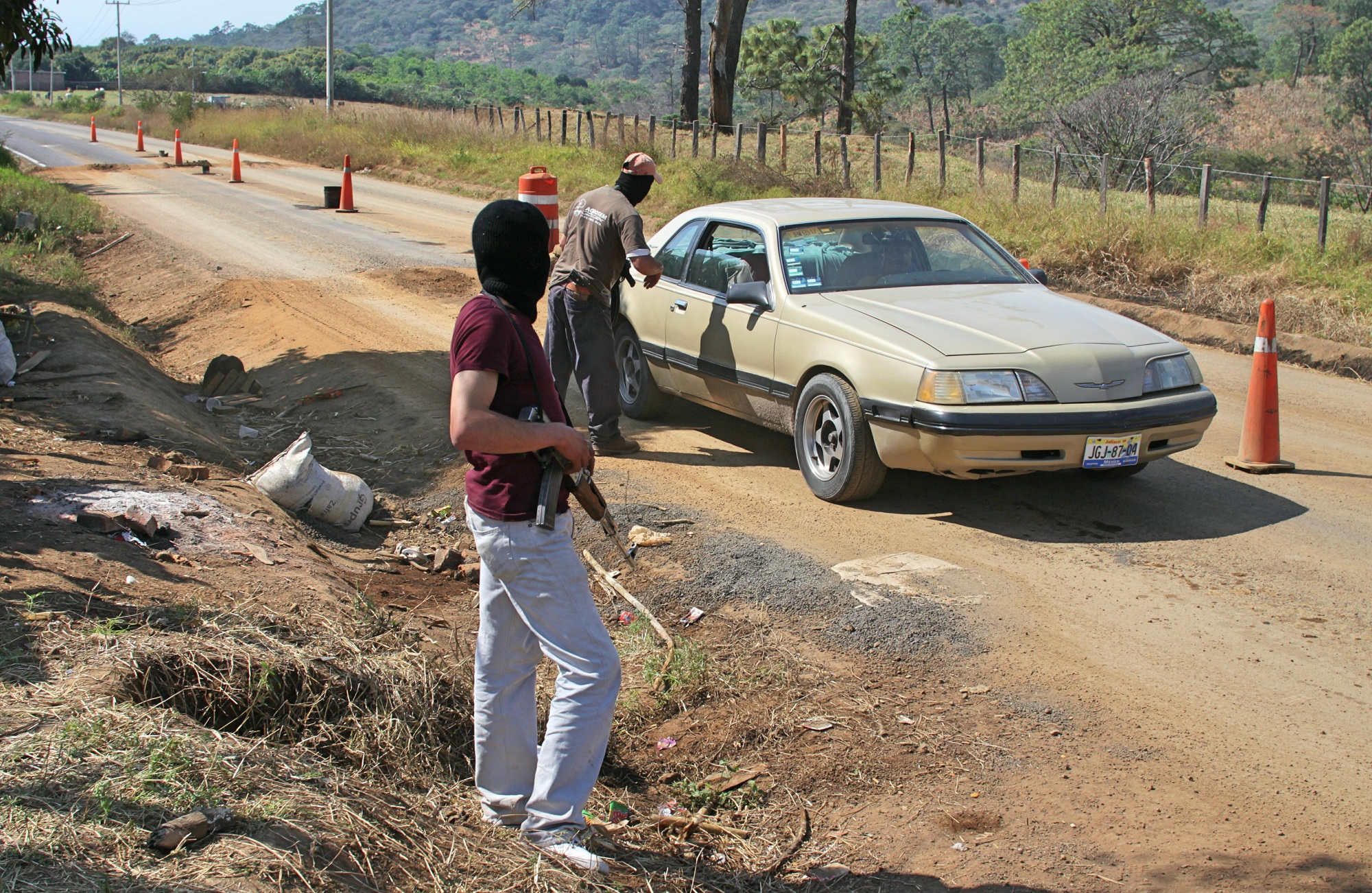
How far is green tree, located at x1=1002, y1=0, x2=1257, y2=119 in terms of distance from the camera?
50.6 meters

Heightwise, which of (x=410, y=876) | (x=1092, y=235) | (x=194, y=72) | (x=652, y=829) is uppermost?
→ (x=194, y=72)

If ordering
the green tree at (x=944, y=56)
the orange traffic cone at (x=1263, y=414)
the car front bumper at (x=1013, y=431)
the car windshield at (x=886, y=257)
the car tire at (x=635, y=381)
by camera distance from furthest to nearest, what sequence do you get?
the green tree at (x=944, y=56) → the car tire at (x=635, y=381) → the orange traffic cone at (x=1263, y=414) → the car windshield at (x=886, y=257) → the car front bumper at (x=1013, y=431)

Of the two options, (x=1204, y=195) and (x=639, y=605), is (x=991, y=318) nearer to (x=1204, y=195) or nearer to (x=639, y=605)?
(x=639, y=605)

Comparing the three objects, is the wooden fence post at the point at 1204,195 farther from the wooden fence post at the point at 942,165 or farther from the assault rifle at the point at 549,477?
the assault rifle at the point at 549,477

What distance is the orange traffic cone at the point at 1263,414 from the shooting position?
23.0 feet

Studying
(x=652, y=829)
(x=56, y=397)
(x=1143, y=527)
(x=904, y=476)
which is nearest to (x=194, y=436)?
(x=56, y=397)

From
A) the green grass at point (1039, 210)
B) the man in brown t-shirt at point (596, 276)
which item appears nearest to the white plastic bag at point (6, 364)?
the man in brown t-shirt at point (596, 276)

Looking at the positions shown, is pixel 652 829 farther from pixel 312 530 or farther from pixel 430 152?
Answer: pixel 430 152

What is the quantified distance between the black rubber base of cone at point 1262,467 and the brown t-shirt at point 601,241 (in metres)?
3.91

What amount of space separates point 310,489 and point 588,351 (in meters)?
1.86

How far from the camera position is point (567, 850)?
3.05 meters

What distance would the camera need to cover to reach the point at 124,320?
13.0 metres

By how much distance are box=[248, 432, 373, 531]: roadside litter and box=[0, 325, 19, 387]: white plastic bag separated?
8.93 ft

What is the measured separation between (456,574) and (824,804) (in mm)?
2805
